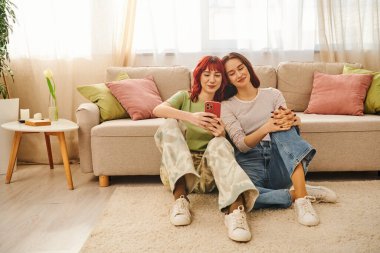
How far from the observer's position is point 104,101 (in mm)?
2820

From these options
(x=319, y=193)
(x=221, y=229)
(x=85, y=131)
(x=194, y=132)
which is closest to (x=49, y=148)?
(x=85, y=131)

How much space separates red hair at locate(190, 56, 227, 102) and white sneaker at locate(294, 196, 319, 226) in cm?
71

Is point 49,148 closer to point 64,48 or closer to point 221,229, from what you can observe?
point 64,48

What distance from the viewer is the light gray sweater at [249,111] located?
2.16m

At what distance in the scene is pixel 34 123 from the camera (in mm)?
2697

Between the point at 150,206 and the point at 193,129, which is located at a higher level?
the point at 193,129

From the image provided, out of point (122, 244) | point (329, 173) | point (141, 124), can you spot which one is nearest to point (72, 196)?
point (141, 124)

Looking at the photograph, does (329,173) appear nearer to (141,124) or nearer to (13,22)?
(141,124)

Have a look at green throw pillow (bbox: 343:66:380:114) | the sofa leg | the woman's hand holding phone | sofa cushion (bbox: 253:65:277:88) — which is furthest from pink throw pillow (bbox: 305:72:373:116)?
the sofa leg

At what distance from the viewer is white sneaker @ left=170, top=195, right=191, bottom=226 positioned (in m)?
1.89

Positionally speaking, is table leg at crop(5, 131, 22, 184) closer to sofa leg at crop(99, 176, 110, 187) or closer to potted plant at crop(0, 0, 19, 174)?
potted plant at crop(0, 0, 19, 174)

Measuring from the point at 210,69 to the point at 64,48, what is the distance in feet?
5.62

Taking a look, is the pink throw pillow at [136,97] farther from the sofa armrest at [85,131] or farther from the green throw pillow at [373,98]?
the green throw pillow at [373,98]

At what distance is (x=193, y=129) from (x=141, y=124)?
509mm
